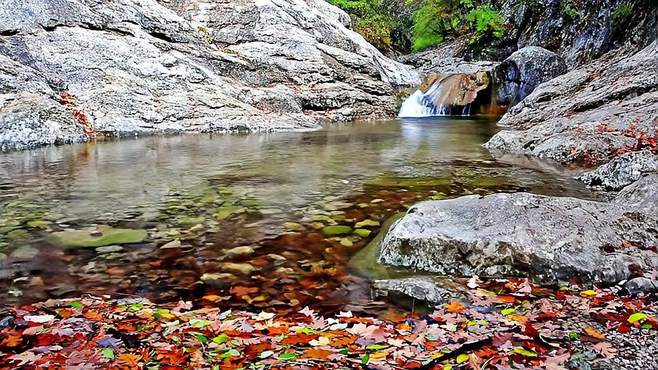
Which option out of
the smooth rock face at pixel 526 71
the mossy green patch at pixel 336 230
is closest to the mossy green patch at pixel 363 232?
the mossy green patch at pixel 336 230

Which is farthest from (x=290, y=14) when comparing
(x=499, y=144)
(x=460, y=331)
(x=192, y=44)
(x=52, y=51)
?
(x=460, y=331)

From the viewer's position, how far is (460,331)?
232 centimetres

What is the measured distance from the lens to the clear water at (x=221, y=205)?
3.10 metres

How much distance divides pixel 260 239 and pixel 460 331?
1.98 m

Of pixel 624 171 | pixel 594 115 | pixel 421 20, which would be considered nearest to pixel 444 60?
pixel 421 20

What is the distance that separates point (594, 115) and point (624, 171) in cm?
396

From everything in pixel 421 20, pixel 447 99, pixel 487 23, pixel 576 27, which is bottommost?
pixel 447 99

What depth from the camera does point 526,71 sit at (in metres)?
17.4

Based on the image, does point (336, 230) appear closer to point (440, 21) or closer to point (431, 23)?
point (440, 21)

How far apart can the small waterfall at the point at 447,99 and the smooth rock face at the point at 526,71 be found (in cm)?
113

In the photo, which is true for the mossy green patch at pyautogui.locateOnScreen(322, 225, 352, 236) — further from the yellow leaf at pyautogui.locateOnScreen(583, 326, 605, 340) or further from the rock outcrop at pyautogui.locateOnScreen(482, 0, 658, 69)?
the rock outcrop at pyautogui.locateOnScreen(482, 0, 658, 69)

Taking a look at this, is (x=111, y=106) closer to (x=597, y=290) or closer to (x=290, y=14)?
(x=290, y=14)

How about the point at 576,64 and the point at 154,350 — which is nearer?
the point at 154,350

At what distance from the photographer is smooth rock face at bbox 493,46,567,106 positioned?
56.5 feet
